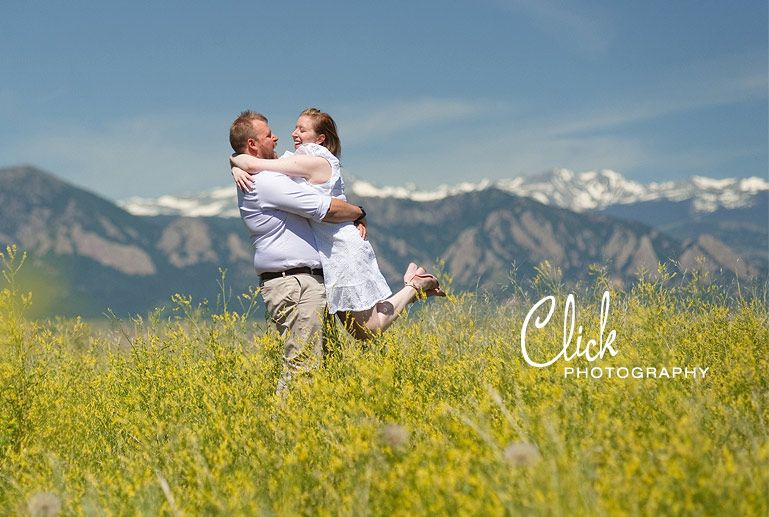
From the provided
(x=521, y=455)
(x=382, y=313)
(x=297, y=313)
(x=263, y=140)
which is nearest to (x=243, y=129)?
(x=263, y=140)

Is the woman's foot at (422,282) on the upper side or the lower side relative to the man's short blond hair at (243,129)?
lower

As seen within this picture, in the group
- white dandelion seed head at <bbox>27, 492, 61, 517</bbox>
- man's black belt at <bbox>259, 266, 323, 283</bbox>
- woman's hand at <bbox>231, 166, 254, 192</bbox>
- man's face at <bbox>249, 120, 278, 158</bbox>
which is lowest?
white dandelion seed head at <bbox>27, 492, 61, 517</bbox>

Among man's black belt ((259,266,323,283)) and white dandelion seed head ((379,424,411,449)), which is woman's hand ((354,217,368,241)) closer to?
man's black belt ((259,266,323,283))

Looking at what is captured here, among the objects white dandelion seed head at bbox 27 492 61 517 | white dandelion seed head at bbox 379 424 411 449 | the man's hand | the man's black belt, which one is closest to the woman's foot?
the man's hand

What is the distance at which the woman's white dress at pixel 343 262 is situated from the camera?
5.14m

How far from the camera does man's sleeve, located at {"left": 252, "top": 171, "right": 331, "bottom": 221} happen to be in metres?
5.03

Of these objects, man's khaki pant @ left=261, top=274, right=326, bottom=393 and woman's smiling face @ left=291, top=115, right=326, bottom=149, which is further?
woman's smiling face @ left=291, top=115, right=326, bottom=149

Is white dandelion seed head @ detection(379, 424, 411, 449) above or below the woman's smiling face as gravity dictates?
below

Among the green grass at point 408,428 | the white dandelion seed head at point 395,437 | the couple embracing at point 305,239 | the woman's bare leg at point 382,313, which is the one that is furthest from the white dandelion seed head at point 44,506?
the woman's bare leg at point 382,313

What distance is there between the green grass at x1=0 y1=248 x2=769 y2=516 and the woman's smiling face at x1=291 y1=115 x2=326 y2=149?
1527 mm

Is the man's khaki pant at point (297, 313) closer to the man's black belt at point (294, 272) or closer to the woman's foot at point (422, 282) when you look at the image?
the man's black belt at point (294, 272)

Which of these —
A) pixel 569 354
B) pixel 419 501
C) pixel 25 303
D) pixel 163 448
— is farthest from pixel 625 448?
pixel 25 303

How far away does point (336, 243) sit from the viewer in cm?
527

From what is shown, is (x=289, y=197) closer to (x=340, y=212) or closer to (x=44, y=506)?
(x=340, y=212)
